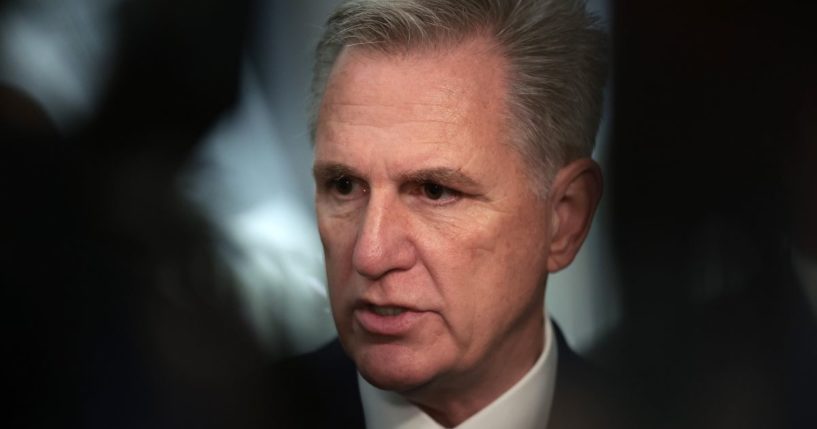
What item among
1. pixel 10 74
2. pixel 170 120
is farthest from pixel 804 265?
pixel 10 74

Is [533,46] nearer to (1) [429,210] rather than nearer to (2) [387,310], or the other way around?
(1) [429,210]

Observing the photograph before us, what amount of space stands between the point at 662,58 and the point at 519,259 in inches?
16.7

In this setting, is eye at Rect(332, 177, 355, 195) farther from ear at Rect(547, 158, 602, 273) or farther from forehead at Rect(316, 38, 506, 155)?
ear at Rect(547, 158, 602, 273)

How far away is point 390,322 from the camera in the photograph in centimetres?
154

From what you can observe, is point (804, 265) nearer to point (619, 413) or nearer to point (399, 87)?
point (619, 413)

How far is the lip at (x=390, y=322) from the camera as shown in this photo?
1.53 meters

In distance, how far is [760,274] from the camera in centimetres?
161

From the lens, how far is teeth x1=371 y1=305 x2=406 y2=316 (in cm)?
154

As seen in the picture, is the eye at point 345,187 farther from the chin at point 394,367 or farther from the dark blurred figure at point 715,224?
the dark blurred figure at point 715,224

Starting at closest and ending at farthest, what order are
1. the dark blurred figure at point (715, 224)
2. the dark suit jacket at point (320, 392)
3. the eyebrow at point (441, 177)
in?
the eyebrow at point (441, 177) < the dark blurred figure at point (715, 224) < the dark suit jacket at point (320, 392)

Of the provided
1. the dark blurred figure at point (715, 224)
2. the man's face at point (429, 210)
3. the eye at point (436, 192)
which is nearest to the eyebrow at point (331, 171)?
the man's face at point (429, 210)

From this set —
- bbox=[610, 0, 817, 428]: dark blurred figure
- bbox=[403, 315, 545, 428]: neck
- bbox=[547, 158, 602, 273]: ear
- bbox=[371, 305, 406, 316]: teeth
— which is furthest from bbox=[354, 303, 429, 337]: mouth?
bbox=[610, 0, 817, 428]: dark blurred figure

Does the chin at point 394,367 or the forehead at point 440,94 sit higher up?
the forehead at point 440,94

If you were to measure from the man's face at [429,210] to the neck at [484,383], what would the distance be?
0.04m
